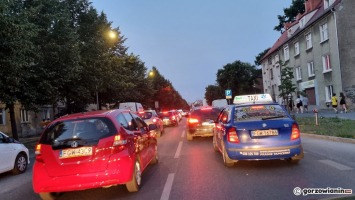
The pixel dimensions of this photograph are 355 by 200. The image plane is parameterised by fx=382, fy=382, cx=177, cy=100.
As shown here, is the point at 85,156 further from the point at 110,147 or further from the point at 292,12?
the point at 292,12

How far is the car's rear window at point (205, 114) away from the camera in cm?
1622

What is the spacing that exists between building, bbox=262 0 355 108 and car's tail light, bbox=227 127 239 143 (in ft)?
67.6

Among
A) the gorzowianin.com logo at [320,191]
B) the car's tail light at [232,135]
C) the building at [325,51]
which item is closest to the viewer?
the gorzowianin.com logo at [320,191]

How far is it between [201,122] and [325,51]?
21936 millimetres

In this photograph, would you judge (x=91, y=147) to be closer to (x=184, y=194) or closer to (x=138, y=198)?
(x=138, y=198)

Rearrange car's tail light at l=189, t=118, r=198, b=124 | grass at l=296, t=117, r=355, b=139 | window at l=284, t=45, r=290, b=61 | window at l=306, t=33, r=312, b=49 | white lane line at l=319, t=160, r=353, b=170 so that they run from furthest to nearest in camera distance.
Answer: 1. window at l=284, t=45, r=290, b=61
2. window at l=306, t=33, r=312, b=49
3. car's tail light at l=189, t=118, r=198, b=124
4. grass at l=296, t=117, r=355, b=139
5. white lane line at l=319, t=160, r=353, b=170

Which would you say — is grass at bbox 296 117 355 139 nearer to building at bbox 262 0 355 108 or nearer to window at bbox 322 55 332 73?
building at bbox 262 0 355 108

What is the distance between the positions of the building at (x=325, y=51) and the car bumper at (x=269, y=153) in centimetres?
2052

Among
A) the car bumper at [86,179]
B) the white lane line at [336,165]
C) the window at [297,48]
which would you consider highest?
the window at [297,48]

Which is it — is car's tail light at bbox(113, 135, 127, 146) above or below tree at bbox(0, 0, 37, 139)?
below

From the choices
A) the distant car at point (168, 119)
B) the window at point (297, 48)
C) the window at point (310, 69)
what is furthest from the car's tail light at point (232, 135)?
the window at point (297, 48)

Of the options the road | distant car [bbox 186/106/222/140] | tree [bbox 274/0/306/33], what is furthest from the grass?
tree [bbox 274/0/306/33]

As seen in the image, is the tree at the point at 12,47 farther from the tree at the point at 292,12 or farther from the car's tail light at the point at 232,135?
the tree at the point at 292,12

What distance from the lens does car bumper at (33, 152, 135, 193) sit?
6422 millimetres
